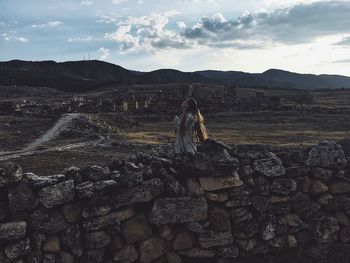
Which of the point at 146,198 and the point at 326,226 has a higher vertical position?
the point at 146,198

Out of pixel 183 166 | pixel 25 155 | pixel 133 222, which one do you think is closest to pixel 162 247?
pixel 133 222

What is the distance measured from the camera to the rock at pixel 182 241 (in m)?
10.8

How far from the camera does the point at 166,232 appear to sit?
35.1 feet

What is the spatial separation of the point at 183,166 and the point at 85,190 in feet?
7.51

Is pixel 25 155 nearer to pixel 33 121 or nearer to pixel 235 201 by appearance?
pixel 235 201

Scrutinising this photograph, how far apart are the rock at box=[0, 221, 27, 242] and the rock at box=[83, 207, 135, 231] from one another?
1177 mm

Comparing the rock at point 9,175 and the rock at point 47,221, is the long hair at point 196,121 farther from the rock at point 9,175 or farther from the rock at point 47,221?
the rock at point 9,175

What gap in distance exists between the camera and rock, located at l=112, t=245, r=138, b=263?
412 inches

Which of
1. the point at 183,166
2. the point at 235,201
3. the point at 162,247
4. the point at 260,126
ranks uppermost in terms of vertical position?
the point at 183,166

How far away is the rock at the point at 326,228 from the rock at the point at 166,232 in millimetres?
3430

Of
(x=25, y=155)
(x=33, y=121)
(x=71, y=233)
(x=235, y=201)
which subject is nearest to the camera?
(x=71, y=233)

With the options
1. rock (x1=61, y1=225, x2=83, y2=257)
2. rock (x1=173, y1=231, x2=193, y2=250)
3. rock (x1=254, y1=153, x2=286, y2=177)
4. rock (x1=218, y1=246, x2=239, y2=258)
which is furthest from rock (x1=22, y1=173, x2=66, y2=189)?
rock (x1=254, y1=153, x2=286, y2=177)

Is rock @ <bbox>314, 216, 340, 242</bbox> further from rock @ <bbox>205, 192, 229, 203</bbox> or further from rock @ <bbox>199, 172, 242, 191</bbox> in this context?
rock @ <bbox>205, 192, 229, 203</bbox>

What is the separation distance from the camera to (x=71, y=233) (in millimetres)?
10172
